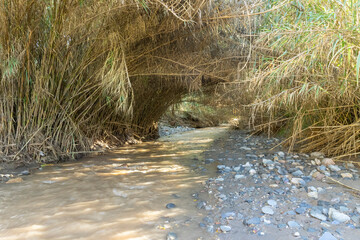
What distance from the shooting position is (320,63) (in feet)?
7.20

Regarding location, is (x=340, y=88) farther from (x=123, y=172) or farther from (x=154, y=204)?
(x=123, y=172)

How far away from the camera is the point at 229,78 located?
4.05 meters

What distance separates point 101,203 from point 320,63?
2.18 meters

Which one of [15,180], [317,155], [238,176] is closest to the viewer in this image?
[15,180]

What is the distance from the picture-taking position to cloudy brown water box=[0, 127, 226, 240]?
5.12ft

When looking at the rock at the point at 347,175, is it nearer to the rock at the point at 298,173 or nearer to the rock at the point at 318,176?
the rock at the point at 318,176

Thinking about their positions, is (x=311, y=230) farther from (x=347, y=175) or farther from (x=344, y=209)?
(x=347, y=175)

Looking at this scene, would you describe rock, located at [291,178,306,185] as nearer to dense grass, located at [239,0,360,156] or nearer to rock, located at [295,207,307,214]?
rock, located at [295,207,307,214]

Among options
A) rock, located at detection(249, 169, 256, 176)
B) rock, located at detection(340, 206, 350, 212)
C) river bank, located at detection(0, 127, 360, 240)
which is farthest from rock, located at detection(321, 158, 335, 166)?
rock, located at detection(340, 206, 350, 212)

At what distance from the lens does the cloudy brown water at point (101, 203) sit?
156cm

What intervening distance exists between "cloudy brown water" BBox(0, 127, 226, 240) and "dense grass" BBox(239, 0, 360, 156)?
48.0 inches

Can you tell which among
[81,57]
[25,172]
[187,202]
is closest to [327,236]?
[187,202]

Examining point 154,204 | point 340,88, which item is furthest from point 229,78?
point 154,204

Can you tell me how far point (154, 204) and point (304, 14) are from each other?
7.56 feet
